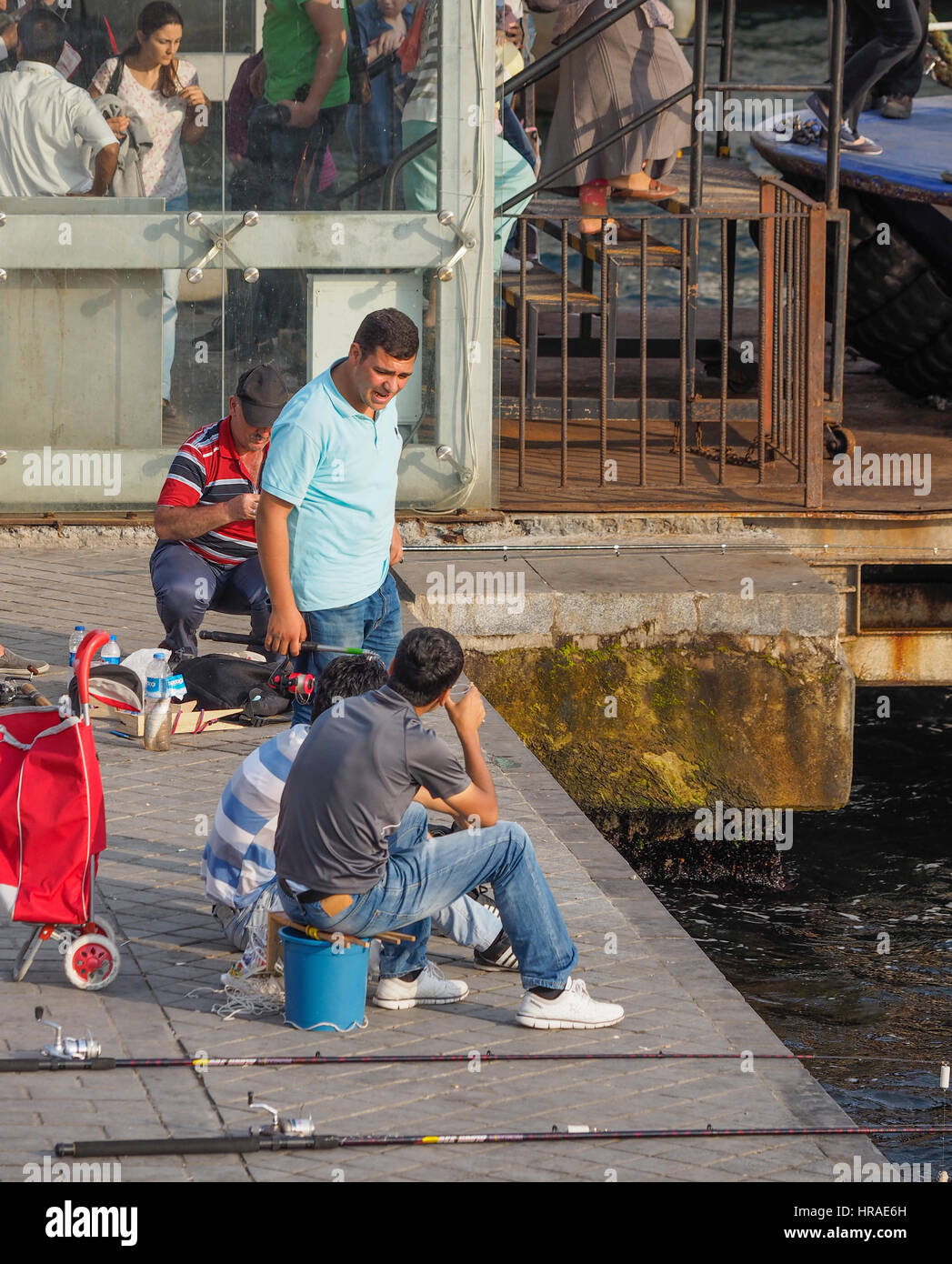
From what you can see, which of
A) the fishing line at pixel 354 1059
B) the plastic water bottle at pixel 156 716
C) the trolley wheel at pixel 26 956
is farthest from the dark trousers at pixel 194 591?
the fishing line at pixel 354 1059

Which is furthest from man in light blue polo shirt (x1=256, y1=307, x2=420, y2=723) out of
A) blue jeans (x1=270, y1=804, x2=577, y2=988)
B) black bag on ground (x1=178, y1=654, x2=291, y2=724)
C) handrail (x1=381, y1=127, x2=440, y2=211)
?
handrail (x1=381, y1=127, x2=440, y2=211)

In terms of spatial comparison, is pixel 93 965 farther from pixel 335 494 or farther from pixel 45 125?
pixel 45 125

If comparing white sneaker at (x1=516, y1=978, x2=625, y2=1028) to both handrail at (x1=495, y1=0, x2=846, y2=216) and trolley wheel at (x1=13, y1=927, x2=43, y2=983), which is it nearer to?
trolley wheel at (x1=13, y1=927, x2=43, y2=983)

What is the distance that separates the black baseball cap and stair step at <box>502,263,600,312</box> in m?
3.19

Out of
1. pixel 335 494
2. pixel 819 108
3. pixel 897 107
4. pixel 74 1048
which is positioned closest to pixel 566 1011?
pixel 74 1048

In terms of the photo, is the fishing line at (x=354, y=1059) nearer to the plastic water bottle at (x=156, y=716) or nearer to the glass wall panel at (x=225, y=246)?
the plastic water bottle at (x=156, y=716)

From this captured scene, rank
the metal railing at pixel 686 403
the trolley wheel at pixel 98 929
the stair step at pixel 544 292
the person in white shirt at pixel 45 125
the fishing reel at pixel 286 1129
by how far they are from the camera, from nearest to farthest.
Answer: the fishing reel at pixel 286 1129 < the trolley wheel at pixel 98 929 < the person in white shirt at pixel 45 125 < the metal railing at pixel 686 403 < the stair step at pixel 544 292

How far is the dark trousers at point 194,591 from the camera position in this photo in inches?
326

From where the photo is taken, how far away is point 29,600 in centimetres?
952

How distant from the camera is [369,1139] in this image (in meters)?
4.69

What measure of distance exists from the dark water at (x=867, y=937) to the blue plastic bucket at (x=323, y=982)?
6.64 feet

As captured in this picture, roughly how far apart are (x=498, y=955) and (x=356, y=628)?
131 cm
